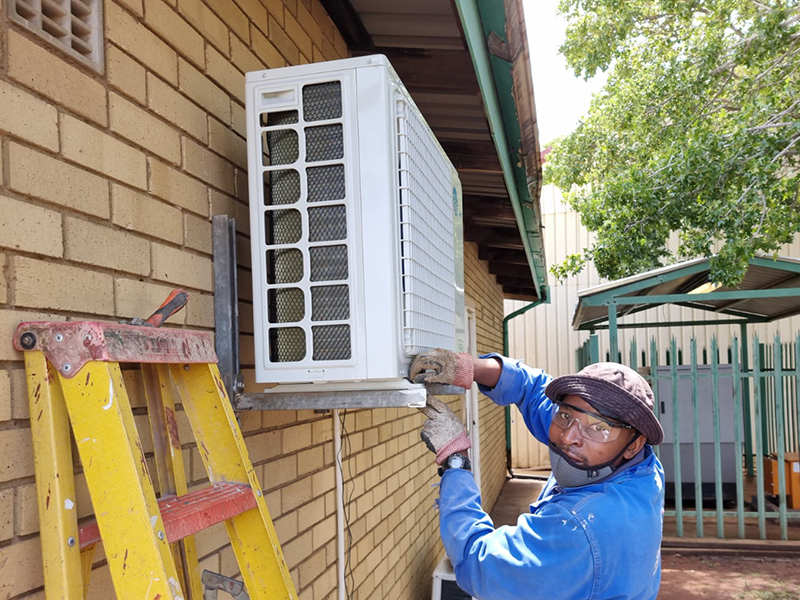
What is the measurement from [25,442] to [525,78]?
2.97 meters

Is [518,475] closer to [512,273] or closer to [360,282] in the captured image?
[512,273]

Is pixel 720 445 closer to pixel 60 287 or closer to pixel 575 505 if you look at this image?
pixel 575 505

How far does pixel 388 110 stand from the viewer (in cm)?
201

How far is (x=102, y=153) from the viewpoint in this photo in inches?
64.5

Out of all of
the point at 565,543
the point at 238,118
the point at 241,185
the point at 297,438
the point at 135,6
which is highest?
the point at 135,6

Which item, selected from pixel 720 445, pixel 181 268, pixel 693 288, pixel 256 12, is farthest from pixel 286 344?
pixel 693 288

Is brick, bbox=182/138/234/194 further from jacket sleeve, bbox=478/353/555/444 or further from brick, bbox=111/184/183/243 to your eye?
jacket sleeve, bbox=478/353/555/444

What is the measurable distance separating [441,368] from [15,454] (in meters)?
1.33

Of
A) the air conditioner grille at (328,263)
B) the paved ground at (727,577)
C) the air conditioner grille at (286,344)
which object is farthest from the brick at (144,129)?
the paved ground at (727,577)

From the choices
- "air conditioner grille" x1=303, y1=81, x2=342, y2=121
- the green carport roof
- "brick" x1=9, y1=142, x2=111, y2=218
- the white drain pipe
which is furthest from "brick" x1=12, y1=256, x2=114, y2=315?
the green carport roof

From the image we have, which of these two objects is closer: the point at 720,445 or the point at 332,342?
the point at 332,342

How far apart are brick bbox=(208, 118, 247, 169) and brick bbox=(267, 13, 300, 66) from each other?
0.56m

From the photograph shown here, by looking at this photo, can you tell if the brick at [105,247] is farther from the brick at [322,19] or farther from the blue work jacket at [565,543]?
the brick at [322,19]

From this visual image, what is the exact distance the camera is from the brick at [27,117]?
134 centimetres
